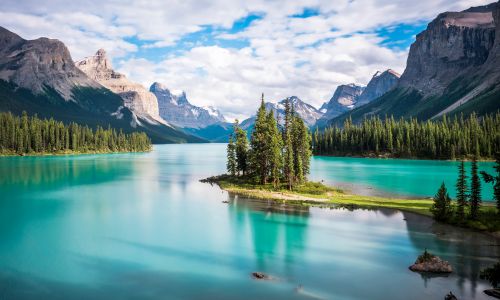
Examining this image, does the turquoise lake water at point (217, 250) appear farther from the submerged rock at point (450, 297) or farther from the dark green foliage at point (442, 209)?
the dark green foliage at point (442, 209)

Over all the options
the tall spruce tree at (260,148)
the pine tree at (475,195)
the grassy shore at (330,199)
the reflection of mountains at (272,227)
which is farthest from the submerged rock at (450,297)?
the tall spruce tree at (260,148)

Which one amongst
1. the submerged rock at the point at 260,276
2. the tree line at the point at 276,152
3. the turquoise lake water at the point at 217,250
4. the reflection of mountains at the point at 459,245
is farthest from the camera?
the tree line at the point at 276,152

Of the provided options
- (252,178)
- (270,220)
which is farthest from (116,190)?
(270,220)

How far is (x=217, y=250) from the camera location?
43156 mm

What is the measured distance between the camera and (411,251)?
137 feet

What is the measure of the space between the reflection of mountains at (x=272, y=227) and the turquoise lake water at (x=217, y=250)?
0.46ft

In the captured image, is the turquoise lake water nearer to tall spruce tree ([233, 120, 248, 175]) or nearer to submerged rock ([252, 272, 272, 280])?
submerged rock ([252, 272, 272, 280])

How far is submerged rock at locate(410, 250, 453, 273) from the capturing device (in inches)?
1357

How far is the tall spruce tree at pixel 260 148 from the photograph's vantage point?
92.5 m

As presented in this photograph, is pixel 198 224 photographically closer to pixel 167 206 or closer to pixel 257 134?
pixel 167 206

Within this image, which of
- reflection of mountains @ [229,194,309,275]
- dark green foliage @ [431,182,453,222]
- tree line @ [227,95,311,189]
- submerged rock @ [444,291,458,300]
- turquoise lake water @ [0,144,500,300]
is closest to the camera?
submerged rock @ [444,291,458,300]

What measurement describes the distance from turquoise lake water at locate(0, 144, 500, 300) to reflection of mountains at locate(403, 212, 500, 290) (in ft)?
0.37

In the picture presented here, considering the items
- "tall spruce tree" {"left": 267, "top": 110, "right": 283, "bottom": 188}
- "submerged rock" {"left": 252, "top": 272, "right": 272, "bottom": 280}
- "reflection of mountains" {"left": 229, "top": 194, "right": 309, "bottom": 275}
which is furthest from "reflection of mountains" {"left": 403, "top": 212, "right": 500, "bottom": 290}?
"tall spruce tree" {"left": 267, "top": 110, "right": 283, "bottom": 188}

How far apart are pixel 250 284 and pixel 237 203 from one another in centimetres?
4083
